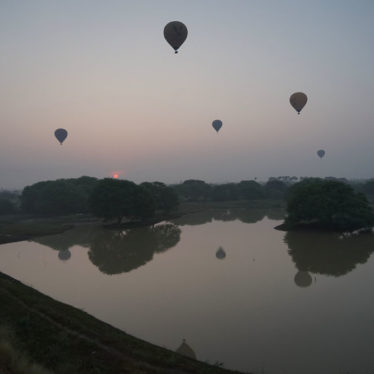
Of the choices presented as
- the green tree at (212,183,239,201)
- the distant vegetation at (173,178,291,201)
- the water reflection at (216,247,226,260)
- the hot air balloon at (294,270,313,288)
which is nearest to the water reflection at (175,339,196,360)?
the hot air balloon at (294,270,313,288)

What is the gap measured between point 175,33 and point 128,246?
978 inches

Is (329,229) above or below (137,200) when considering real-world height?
below

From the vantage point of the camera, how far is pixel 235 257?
31.8 meters

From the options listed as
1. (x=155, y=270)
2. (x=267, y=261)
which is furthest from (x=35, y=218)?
(x=267, y=261)

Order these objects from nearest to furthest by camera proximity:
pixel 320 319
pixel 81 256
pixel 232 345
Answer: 1. pixel 232 345
2. pixel 320 319
3. pixel 81 256

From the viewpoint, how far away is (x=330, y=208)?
4609 cm

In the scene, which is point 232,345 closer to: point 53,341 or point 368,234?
point 53,341

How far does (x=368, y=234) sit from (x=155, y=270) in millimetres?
30428

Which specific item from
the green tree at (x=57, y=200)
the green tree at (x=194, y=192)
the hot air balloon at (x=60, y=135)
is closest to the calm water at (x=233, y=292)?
the hot air balloon at (x=60, y=135)

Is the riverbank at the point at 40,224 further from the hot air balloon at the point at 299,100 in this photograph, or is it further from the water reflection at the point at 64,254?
the hot air balloon at the point at 299,100

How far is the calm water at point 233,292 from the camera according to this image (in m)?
13.9

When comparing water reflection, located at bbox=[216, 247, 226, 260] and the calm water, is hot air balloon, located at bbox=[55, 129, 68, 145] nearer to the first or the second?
the calm water

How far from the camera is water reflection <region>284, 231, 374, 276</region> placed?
27.7 meters

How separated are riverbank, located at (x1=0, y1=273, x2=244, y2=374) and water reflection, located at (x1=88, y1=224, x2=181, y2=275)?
13272 mm
